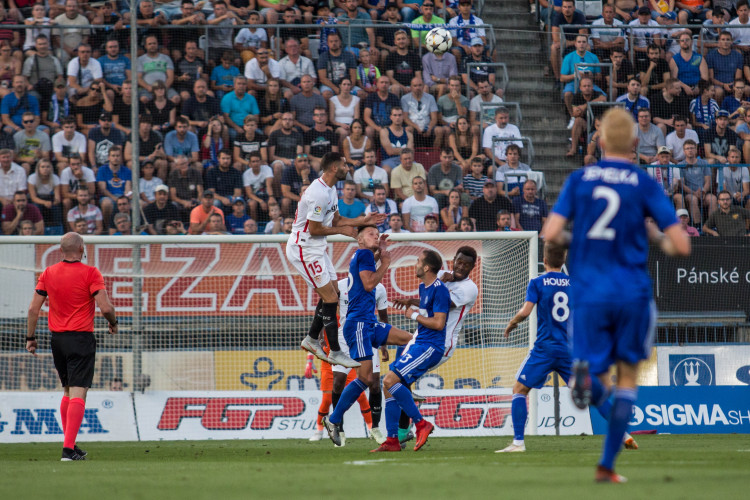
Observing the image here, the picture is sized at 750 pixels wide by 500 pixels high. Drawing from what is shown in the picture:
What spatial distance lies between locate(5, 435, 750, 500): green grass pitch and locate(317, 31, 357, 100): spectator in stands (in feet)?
29.2

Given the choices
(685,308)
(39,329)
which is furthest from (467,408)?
(39,329)

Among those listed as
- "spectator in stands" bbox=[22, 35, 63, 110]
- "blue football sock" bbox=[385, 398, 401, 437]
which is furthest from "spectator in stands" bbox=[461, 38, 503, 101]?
"blue football sock" bbox=[385, 398, 401, 437]

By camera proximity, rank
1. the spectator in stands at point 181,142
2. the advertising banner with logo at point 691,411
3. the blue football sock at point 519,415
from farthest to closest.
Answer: the spectator in stands at point 181,142, the advertising banner with logo at point 691,411, the blue football sock at point 519,415

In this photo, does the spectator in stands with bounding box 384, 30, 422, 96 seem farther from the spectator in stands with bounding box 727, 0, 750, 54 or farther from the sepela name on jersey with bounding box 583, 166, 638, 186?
the sepela name on jersey with bounding box 583, 166, 638, 186

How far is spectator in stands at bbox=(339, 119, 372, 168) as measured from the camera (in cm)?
1833

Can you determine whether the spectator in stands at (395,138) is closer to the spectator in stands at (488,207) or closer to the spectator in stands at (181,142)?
the spectator in stands at (488,207)

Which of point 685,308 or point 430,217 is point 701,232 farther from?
point 430,217

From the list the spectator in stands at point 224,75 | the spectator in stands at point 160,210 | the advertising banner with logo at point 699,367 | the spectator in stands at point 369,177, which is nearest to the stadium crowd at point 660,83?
the advertising banner with logo at point 699,367

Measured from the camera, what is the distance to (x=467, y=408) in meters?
15.5

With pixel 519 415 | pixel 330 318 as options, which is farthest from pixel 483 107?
pixel 519 415

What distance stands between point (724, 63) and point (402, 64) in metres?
6.68

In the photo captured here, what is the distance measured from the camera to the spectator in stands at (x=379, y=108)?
18.7m

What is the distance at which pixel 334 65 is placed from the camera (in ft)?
63.4

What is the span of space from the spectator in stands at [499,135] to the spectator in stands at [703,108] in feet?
11.5
